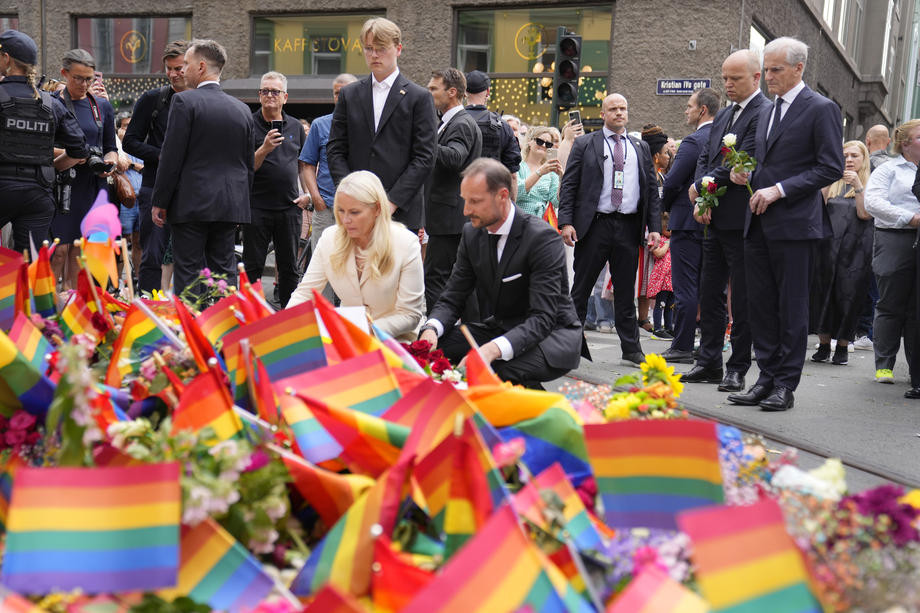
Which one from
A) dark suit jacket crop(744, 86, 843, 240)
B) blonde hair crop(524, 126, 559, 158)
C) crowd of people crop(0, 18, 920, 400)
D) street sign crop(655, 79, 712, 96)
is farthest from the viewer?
street sign crop(655, 79, 712, 96)

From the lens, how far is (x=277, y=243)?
798cm

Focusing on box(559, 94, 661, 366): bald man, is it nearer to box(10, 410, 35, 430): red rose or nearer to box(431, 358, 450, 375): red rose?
box(431, 358, 450, 375): red rose

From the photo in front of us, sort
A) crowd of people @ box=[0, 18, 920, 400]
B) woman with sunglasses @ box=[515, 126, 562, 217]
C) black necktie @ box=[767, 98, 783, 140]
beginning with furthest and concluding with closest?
1. woman with sunglasses @ box=[515, 126, 562, 217]
2. black necktie @ box=[767, 98, 783, 140]
3. crowd of people @ box=[0, 18, 920, 400]

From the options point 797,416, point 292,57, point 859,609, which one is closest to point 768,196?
point 797,416

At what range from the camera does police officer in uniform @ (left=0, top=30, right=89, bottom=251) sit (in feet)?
20.7

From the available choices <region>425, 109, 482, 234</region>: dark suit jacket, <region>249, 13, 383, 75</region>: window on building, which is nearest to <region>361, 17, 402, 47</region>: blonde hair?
<region>425, 109, 482, 234</region>: dark suit jacket

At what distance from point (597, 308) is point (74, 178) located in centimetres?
544

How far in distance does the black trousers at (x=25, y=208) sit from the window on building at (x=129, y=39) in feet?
45.3

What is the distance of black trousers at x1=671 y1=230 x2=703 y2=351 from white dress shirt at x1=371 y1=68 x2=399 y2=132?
2.98 meters

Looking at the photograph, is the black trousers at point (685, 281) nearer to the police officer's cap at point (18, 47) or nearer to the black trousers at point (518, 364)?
the black trousers at point (518, 364)

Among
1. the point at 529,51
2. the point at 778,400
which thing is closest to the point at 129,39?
the point at 529,51

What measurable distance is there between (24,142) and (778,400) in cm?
510

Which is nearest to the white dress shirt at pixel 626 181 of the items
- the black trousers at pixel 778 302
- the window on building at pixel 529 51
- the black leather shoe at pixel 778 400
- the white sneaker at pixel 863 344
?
the black trousers at pixel 778 302

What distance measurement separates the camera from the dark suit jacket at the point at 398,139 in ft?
19.7
